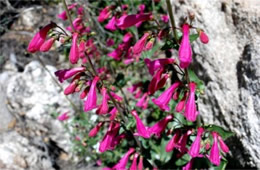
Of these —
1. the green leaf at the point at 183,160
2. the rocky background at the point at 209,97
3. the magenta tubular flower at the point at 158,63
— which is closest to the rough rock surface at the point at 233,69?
the rocky background at the point at 209,97

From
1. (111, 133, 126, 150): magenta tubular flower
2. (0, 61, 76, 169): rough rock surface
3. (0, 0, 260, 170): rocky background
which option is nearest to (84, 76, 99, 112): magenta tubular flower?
(111, 133, 126, 150): magenta tubular flower

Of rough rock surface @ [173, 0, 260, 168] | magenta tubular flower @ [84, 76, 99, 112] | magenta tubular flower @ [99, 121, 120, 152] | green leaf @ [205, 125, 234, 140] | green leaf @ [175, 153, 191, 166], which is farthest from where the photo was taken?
green leaf @ [175, 153, 191, 166]

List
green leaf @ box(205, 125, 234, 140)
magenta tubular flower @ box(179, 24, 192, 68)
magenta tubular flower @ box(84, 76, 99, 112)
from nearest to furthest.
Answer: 1. magenta tubular flower @ box(179, 24, 192, 68)
2. magenta tubular flower @ box(84, 76, 99, 112)
3. green leaf @ box(205, 125, 234, 140)

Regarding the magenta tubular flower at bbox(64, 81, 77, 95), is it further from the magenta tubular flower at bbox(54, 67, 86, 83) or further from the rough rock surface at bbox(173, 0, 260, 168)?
the rough rock surface at bbox(173, 0, 260, 168)

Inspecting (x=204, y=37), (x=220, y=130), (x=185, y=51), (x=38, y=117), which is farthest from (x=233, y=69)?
(x=38, y=117)

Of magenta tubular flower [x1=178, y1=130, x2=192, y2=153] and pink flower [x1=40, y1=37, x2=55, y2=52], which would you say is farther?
magenta tubular flower [x1=178, y1=130, x2=192, y2=153]

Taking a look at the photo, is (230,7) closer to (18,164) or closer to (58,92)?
(58,92)

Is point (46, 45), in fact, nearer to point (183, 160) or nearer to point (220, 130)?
point (220, 130)
